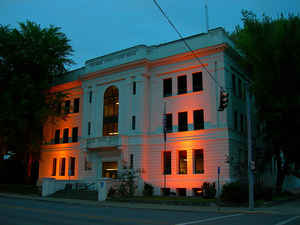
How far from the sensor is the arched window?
3581 centimetres

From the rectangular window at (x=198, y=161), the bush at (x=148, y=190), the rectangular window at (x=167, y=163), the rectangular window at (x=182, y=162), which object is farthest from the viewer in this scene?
the rectangular window at (x=167, y=163)

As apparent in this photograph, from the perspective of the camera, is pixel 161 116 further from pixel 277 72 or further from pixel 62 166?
pixel 62 166

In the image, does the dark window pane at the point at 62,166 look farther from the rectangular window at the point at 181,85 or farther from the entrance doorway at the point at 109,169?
the rectangular window at the point at 181,85

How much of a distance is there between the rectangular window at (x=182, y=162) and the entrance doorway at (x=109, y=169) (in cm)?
790

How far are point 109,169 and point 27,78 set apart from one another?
14522 millimetres

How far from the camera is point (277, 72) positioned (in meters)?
26.4

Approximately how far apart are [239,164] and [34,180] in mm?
33665

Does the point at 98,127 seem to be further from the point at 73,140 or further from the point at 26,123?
the point at 26,123

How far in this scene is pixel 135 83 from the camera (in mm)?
34688

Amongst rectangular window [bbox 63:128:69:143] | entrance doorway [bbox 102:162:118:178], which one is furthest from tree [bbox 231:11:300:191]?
rectangular window [bbox 63:128:69:143]

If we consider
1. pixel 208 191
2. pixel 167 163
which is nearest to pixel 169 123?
pixel 167 163

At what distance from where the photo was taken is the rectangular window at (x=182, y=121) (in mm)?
31633

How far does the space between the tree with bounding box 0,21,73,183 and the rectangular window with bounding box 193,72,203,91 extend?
17.8 metres

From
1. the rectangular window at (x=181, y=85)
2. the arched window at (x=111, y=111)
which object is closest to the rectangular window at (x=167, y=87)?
the rectangular window at (x=181, y=85)
